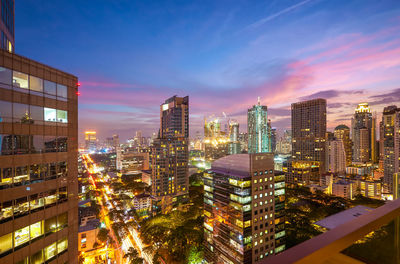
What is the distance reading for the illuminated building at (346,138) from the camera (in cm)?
8982

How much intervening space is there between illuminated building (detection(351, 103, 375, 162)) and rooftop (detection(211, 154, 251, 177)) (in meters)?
102

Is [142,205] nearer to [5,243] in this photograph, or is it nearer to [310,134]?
[5,243]

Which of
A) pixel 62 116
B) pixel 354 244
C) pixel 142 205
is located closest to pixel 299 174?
pixel 142 205

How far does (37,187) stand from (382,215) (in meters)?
9.34

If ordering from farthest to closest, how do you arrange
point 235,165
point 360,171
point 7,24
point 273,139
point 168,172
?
point 273,139
point 360,171
point 168,172
point 235,165
point 7,24

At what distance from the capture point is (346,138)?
99.1 metres

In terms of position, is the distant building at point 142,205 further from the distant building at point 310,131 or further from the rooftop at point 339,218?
the distant building at point 310,131

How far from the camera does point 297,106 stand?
83688 millimetres

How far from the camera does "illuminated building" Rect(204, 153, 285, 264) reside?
2167cm

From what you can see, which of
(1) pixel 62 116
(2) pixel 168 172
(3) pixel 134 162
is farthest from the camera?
(3) pixel 134 162

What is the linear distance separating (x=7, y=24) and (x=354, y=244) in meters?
15.3

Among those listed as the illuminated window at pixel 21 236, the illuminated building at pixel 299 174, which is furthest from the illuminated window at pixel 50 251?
the illuminated building at pixel 299 174

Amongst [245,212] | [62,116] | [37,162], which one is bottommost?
[245,212]

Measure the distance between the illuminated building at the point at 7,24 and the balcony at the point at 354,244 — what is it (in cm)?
1352
